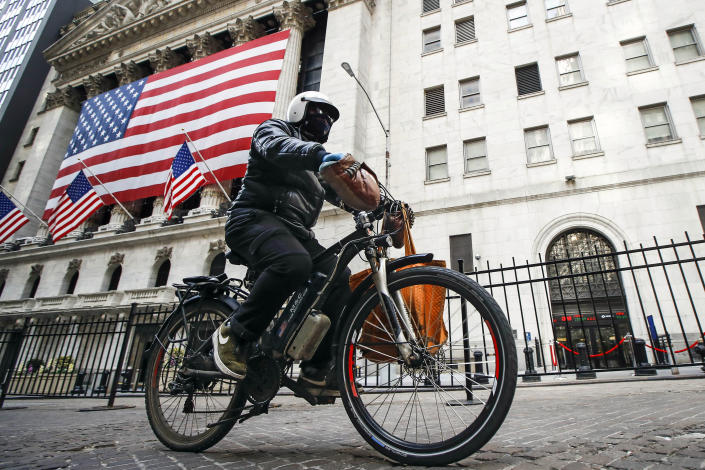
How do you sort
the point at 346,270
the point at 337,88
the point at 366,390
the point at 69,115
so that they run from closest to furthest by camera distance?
the point at 366,390 → the point at 346,270 → the point at 337,88 → the point at 69,115

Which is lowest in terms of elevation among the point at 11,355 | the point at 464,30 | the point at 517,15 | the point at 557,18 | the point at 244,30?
the point at 11,355

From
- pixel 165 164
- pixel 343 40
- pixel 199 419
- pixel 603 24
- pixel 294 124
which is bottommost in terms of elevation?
pixel 199 419

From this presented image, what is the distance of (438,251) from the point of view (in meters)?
15.5

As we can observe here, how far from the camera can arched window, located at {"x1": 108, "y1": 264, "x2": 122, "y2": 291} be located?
899 inches

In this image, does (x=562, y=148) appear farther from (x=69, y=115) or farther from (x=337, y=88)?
(x=69, y=115)

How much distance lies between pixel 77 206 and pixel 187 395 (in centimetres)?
1885

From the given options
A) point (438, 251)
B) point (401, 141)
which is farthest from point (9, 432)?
point (401, 141)

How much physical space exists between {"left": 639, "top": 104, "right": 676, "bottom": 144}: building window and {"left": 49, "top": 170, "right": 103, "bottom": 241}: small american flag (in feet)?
78.0

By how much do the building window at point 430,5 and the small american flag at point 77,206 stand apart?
20281 mm

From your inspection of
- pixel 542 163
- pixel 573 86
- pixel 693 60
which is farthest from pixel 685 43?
pixel 542 163

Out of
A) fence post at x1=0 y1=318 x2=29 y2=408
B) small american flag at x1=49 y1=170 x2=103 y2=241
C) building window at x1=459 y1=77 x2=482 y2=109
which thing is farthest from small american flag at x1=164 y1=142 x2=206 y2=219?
building window at x1=459 y1=77 x2=482 y2=109

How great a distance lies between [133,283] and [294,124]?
2286 cm

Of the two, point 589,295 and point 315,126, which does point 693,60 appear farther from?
point 315,126

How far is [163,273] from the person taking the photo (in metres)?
21.7
